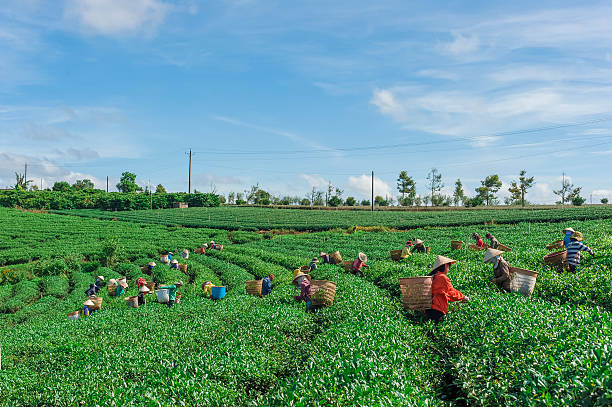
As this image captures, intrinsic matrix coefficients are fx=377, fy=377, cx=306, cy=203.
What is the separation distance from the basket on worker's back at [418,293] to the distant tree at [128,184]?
4795 inches

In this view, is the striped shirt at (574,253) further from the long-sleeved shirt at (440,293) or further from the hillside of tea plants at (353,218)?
the hillside of tea plants at (353,218)

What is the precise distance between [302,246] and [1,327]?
72.3ft

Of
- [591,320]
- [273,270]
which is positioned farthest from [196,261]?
[591,320]

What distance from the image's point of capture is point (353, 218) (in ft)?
182

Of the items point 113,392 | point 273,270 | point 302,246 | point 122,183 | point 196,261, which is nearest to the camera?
point 113,392

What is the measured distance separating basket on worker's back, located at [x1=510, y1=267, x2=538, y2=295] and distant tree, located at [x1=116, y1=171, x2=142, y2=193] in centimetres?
12291

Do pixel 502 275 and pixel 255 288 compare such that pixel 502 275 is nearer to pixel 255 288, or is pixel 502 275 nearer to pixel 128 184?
pixel 255 288

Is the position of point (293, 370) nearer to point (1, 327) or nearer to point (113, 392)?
point (113, 392)

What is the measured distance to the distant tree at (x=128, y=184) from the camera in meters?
118

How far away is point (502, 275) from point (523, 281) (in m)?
0.70

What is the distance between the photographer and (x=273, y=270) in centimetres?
2327

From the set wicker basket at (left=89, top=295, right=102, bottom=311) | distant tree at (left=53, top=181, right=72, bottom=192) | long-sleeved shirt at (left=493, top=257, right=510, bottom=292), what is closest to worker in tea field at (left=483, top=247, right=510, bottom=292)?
long-sleeved shirt at (left=493, top=257, right=510, bottom=292)

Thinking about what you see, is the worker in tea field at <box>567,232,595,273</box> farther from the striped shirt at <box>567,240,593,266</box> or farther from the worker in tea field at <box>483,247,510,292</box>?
the worker in tea field at <box>483,247,510,292</box>

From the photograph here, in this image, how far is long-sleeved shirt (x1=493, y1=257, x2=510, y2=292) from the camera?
10781 mm
